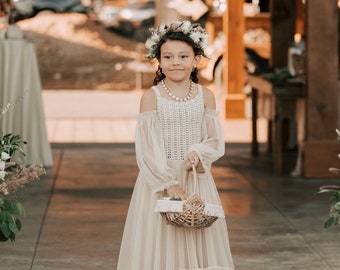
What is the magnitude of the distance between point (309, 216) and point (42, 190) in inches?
107

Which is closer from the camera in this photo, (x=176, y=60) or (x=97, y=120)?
(x=176, y=60)

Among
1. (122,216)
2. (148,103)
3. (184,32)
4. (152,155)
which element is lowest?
(122,216)

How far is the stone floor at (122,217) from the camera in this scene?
709 cm

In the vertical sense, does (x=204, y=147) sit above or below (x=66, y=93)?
above

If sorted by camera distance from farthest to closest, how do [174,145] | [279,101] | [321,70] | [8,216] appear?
1. [279,101]
2. [321,70]
3. [174,145]
4. [8,216]

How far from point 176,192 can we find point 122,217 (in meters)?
3.33

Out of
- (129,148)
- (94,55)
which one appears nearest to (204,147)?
(129,148)

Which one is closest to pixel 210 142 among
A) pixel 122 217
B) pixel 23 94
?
pixel 122 217

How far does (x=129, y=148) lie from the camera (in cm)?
1383

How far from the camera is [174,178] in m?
5.58

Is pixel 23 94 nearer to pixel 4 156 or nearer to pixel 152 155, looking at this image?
pixel 152 155

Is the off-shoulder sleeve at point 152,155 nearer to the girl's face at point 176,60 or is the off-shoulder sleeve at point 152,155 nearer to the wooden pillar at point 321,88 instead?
Result: the girl's face at point 176,60

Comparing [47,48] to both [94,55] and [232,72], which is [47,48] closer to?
[94,55]

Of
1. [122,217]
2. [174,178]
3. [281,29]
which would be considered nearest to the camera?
[174,178]
